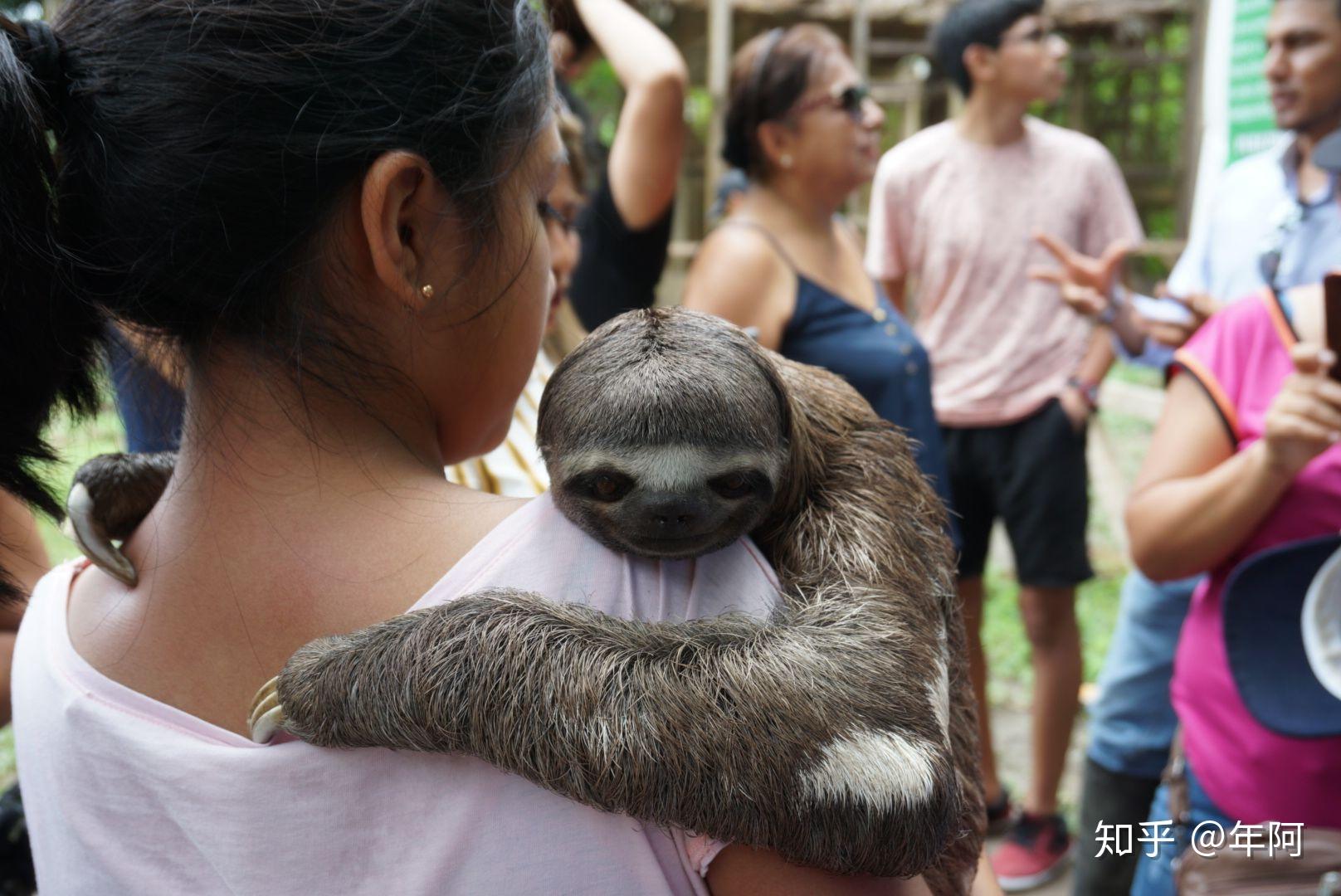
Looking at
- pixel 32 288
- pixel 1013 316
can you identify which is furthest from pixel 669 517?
pixel 1013 316

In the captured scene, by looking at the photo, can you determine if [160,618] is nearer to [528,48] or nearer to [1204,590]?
[528,48]

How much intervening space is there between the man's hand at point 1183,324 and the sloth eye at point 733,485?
2267mm

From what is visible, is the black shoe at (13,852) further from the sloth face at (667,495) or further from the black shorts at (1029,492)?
the black shorts at (1029,492)

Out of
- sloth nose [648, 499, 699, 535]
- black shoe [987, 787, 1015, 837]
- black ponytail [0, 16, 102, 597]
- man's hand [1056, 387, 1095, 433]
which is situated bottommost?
black shoe [987, 787, 1015, 837]

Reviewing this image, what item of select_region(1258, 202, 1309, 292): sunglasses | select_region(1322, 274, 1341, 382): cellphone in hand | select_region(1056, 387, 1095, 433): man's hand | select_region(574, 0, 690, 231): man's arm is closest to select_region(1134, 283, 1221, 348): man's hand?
select_region(1258, 202, 1309, 292): sunglasses

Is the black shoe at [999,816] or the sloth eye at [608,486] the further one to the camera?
the black shoe at [999,816]

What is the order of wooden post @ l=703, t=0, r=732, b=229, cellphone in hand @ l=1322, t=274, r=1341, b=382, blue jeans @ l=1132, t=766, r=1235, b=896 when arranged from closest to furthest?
1. cellphone in hand @ l=1322, t=274, r=1341, b=382
2. blue jeans @ l=1132, t=766, r=1235, b=896
3. wooden post @ l=703, t=0, r=732, b=229

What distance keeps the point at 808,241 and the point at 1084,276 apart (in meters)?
0.92

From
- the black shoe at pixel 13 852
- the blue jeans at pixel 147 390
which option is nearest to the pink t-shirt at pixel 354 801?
the blue jeans at pixel 147 390

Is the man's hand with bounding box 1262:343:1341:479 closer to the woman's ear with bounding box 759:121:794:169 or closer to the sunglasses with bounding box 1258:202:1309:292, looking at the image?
the sunglasses with bounding box 1258:202:1309:292

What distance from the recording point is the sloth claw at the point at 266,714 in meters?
0.94

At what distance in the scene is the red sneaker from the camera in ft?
10.9

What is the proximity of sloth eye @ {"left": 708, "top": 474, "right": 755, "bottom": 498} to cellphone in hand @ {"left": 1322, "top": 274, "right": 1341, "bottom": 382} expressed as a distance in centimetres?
121

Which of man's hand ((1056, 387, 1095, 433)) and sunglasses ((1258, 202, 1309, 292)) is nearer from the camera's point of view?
sunglasses ((1258, 202, 1309, 292))
